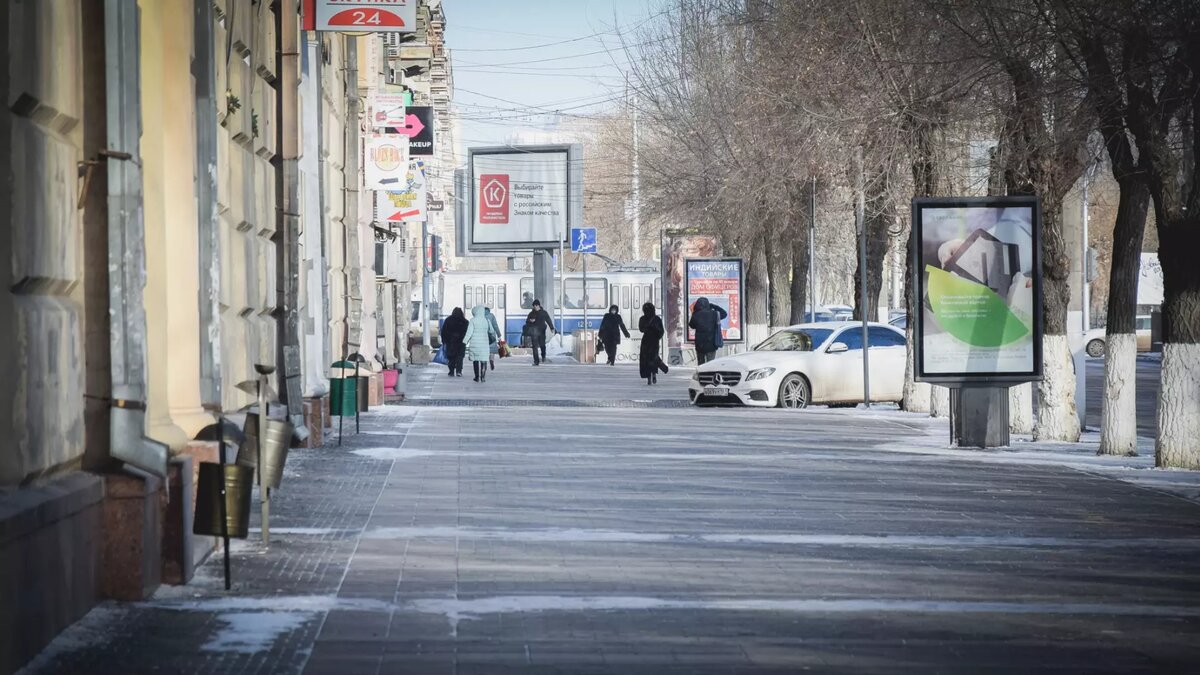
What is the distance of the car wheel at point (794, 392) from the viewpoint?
32.7 metres

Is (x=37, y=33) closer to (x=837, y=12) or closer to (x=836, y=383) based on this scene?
(x=837, y=12)

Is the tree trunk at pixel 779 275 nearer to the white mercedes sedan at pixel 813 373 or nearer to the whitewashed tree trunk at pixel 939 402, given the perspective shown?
the white mercedes sedan at pixel 813 373

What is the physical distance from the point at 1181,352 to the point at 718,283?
91.9 feet

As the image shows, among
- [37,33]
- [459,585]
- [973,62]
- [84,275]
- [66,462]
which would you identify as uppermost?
[973,62]

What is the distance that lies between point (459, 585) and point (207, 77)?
491cm

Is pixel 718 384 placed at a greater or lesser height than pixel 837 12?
lesser

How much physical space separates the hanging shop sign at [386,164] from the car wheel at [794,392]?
Result: 7698 millimetres

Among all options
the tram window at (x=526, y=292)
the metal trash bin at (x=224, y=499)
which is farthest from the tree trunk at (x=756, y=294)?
the metal trash bin at (x=224, y=499)

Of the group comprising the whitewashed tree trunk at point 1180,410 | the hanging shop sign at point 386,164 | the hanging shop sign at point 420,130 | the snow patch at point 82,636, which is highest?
the hanging shop sign at point 420,130

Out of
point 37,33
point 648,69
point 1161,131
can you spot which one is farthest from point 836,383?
point 37,33

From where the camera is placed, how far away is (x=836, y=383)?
32.9m

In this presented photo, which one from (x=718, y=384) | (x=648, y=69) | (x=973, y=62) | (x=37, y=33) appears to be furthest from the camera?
(x=648, y=69)

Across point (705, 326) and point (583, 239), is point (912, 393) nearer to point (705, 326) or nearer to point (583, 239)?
point (705, 326)

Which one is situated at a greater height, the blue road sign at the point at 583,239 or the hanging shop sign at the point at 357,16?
the hanging shop sign at the point at 357,16
